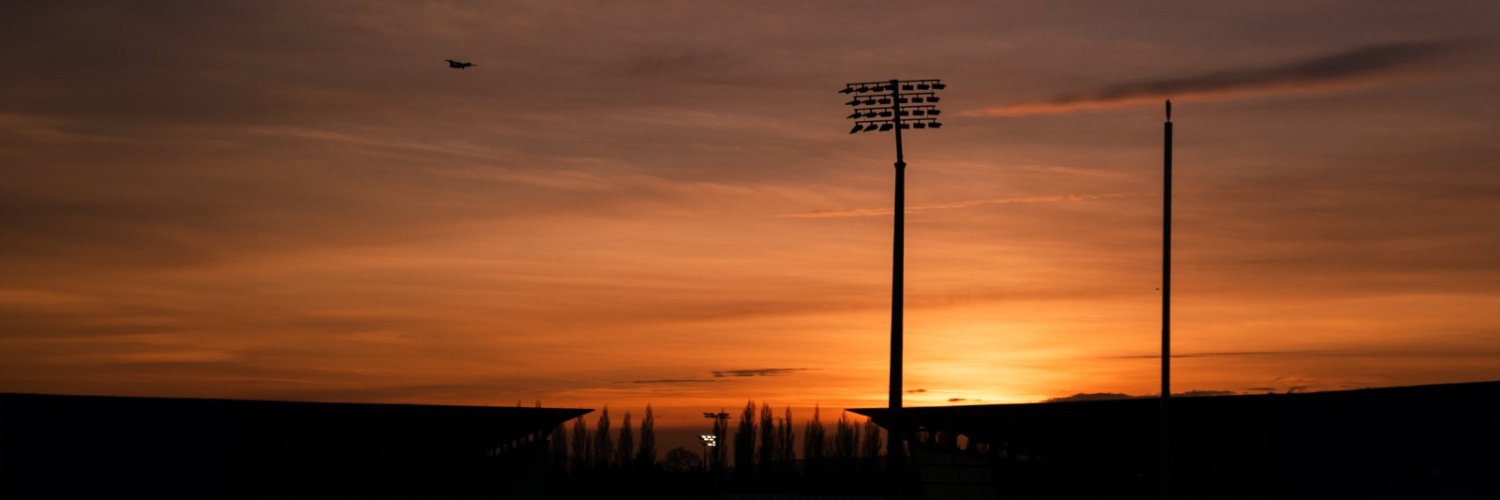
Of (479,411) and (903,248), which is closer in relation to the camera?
(903,248)

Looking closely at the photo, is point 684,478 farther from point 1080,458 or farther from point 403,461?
point 1080,458

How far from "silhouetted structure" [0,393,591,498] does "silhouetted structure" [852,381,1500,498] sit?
14383 millimetres

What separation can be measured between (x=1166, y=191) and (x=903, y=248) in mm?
9731

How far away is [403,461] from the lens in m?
52.5

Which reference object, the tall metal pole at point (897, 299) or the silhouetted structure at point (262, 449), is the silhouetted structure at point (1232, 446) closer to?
the tall metal pole at point (897, 299)

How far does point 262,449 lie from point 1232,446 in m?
27.4

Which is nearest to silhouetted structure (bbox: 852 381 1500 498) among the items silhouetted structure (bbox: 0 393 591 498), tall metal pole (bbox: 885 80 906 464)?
tall metal pole (bbox: 885 80 906 464)

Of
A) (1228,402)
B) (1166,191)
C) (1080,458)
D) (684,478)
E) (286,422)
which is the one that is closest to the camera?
(1166,191)

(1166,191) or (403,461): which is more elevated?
(1166,191)

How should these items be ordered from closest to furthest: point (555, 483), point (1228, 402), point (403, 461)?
point (1228, 402), point (403, 461), point (555, 483)

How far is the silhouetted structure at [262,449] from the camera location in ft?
147

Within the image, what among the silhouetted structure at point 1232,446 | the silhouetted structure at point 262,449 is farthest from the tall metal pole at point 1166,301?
the silhouetted structure at point 262,449

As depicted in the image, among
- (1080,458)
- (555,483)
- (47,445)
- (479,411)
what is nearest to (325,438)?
(479,411)

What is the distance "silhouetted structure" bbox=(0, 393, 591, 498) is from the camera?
44688 millimetres
